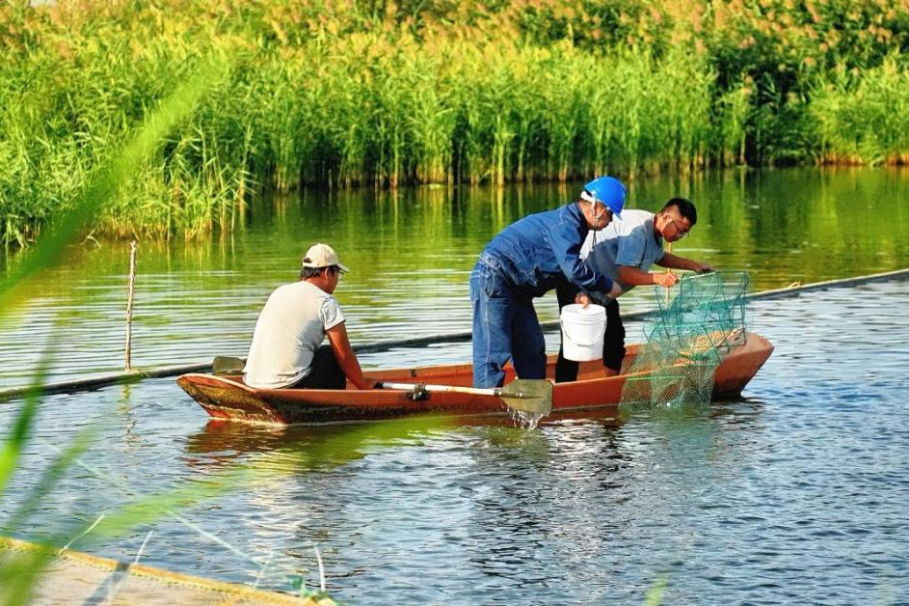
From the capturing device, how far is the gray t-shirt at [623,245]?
10969 millimetres

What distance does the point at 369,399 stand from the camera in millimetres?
10125

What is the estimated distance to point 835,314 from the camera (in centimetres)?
1512

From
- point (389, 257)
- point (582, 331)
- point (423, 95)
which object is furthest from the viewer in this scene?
point (423, 95)

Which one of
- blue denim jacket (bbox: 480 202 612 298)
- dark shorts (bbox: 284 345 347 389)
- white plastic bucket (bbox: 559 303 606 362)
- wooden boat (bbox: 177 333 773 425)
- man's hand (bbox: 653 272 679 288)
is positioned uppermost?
blue denim jacket (bbox: 480 202 612 298)

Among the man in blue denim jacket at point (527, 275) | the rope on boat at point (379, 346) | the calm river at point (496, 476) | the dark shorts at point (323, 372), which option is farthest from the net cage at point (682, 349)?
the dark shorts at point (323, 372)

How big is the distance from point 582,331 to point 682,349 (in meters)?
0.71

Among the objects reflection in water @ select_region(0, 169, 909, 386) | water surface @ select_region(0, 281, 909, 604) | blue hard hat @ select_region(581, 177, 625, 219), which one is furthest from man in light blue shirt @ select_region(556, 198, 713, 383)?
reflection in water @ select_region(0, 169, 909, 386)

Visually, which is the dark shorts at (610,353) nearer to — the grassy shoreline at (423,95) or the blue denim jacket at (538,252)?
the blue denim jacket at (538,252)

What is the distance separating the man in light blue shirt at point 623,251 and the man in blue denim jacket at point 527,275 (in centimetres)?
26

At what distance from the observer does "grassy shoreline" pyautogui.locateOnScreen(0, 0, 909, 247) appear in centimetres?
2283

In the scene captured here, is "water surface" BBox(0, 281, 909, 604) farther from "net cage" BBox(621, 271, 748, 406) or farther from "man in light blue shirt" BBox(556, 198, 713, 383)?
"man in light blue shirt" BBox(556, 198, 713, 383)

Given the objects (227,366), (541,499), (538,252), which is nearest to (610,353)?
(538,252)

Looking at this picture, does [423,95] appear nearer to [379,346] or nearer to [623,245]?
[379,346]

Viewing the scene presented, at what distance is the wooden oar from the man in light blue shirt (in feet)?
2.47
